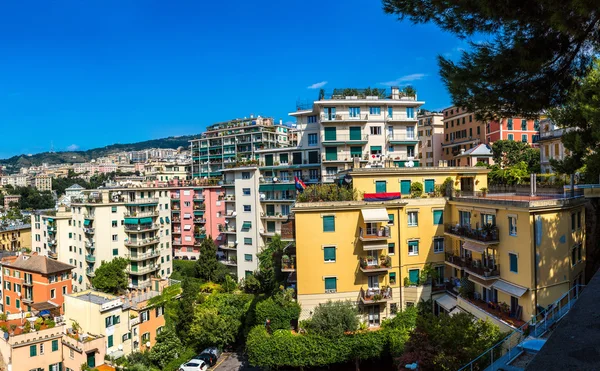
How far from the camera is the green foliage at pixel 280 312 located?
25750 millimetres

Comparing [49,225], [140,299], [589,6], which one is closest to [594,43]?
[589,6]

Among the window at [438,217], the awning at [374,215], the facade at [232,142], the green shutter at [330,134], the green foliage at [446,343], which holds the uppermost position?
the facade at [232,142]

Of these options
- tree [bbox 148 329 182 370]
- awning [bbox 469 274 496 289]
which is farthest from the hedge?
tree [bbox 148 329 182 370]

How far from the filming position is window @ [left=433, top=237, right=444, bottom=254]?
93.9 feet

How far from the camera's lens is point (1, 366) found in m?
33.1

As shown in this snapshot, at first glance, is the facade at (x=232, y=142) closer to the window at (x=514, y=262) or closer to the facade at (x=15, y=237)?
the facade at (x=15, y=237)

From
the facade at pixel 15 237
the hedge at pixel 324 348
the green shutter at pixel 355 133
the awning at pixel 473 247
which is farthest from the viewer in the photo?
the facade at pixel 15 237

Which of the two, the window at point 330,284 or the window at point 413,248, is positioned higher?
the window at point 413,248

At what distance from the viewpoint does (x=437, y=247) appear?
28.8 m

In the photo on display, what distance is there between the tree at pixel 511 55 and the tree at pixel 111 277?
155ft

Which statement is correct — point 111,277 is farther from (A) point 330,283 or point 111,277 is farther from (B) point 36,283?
(A) point 330,283

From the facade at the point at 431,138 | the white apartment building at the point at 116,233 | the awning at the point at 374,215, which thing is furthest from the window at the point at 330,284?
the facade at the point at 431,138

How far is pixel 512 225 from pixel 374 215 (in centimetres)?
791

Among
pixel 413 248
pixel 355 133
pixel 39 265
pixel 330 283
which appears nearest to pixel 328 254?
pixel 330 283
